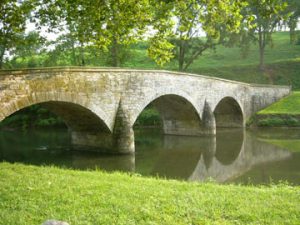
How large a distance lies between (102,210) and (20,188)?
2.13 m

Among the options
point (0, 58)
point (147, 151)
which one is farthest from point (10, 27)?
point (0, 58)

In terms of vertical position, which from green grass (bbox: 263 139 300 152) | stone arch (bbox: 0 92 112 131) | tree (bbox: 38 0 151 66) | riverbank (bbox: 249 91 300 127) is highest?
tree (bbox: 38 0 151 66)

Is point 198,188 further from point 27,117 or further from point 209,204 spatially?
point 27,117

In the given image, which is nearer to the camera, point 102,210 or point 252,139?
→ point 102,210

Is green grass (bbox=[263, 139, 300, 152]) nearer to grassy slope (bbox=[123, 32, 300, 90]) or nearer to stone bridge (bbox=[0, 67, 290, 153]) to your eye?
stone bridge (bbox=[0, 67, 290, 153])

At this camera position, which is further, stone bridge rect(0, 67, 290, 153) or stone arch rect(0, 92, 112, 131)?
stone bridge rect(0, 67, 290, 153)

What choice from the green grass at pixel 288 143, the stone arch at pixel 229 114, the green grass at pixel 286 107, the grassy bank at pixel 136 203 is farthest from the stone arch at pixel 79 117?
the green grass at pixel 286 107

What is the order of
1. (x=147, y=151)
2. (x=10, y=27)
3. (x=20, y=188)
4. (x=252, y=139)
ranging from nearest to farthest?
1. (x=20, y=188)
2. (x=10, y=27)
3. (x=147, y=151)
4. (x=252, y=139)

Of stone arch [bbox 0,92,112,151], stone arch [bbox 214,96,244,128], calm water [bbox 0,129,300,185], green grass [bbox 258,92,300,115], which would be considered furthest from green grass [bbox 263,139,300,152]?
stone arch [bbox 0,92,112,151]

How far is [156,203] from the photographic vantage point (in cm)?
620

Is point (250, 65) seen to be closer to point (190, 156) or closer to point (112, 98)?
point (190, 156)

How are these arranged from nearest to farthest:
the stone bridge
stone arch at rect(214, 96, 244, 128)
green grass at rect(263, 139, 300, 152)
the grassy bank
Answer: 1. the grassy bank
2. the stone bridge
3. green grass at rect(263, 139, 300, 152)
4. stone arch at rect(214, 96, 244, 128)

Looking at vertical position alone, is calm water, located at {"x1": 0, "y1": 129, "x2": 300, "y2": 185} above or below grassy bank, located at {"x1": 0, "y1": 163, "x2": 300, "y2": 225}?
below

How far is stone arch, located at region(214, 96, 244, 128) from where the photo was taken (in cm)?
2938
